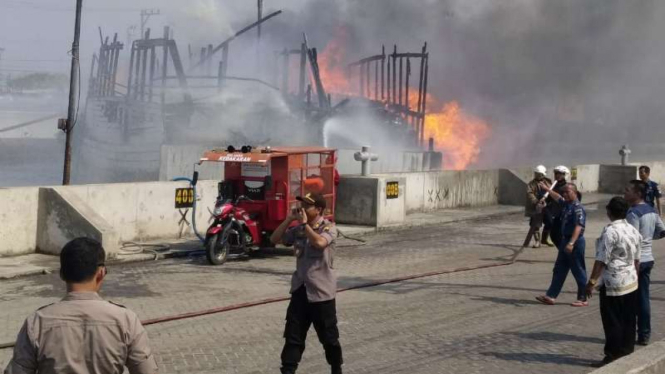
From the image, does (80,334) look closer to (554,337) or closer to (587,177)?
(554,337)

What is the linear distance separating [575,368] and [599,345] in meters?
0.94

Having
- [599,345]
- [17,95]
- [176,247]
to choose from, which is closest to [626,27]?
[176,247]

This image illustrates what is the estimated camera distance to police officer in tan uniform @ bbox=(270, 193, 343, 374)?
6.63 m

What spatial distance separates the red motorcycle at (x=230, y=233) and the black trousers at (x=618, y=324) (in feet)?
22.3

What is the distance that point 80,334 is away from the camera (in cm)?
342

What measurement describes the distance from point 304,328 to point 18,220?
317 inches

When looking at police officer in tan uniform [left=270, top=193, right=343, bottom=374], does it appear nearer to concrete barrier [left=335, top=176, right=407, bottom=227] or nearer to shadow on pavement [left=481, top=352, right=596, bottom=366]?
shadow on pavement [left=481, top=352, right=596, bottom=366]

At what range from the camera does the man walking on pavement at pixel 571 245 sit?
1021 centimetres

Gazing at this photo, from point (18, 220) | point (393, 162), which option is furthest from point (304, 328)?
point (393, 162)

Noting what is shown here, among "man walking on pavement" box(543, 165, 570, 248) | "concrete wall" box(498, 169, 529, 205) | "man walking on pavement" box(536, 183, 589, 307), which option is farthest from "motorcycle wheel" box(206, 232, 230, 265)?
"concrete wall" box(498, 169, 529, 205)

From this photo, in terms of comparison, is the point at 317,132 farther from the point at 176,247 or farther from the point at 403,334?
the point at 403,334

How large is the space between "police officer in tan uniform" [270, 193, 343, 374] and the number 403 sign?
29.5ft

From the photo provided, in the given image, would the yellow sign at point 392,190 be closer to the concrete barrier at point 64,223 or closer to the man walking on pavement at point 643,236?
the concrete barrier at point 64,223

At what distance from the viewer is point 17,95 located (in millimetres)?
137125
